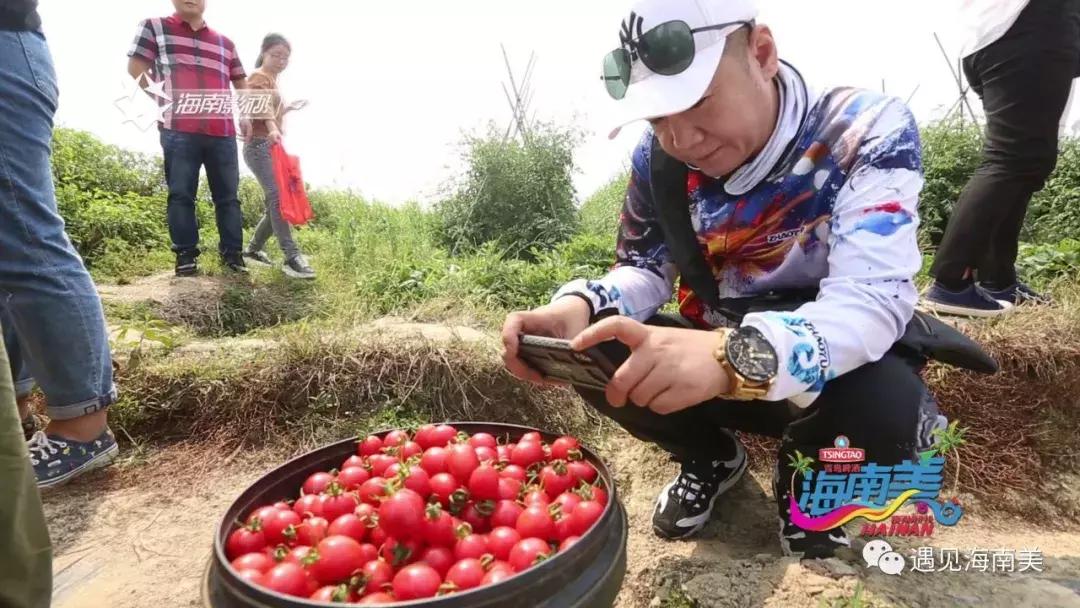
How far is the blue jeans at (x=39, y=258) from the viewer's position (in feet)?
6.66

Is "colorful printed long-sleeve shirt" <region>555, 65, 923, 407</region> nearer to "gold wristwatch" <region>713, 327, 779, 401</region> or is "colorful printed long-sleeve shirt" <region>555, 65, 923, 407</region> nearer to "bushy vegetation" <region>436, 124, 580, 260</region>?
"gold wristwatch" <region>713, 327, 779, 401</region>

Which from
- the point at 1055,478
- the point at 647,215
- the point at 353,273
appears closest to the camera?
the point at 647,215

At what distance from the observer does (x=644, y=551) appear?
195 centimetres

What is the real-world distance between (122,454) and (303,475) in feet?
5.05

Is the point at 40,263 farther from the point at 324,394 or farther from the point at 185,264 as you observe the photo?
the point at 185,264

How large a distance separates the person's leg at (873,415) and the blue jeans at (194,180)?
13.9ft

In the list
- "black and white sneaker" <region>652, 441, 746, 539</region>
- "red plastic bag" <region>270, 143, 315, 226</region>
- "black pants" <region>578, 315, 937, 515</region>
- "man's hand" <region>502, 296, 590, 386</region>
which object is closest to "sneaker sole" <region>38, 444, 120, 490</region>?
"man's hand" <region>502, 296, 590, 386</region>

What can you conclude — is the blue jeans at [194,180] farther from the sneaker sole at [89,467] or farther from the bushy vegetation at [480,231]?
the sneaker sole at [89,467]

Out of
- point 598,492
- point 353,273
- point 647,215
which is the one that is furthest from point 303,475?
point 353,273

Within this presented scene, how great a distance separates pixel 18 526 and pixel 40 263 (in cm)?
128

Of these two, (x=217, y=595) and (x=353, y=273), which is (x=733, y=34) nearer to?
(x=217, y=595)

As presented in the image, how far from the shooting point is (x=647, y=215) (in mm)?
1957

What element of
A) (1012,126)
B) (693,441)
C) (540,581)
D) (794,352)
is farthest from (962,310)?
(540,581)

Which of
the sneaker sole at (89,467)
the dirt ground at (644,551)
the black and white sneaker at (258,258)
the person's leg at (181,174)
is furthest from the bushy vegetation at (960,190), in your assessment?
the sneaker sole at (89,467)
